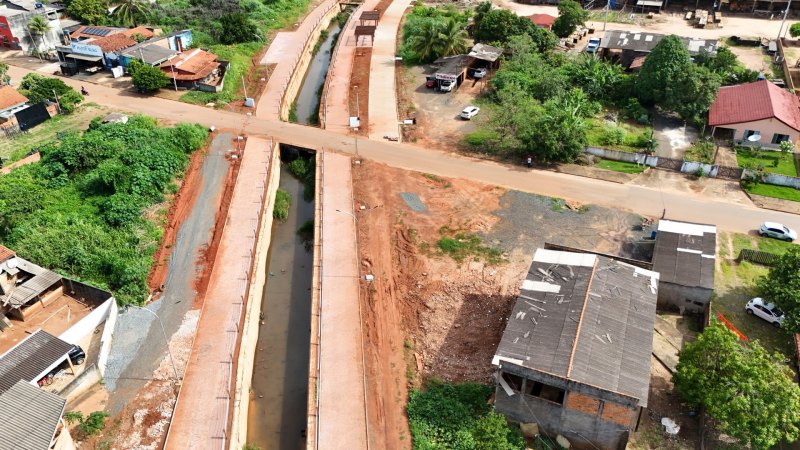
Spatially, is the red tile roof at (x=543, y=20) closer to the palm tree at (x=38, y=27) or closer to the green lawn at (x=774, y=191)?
the green lawn at (x=774, y=191)

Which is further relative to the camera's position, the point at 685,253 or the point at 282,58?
the point at 282,58

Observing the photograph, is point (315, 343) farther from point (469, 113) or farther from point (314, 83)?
point (314, 83)

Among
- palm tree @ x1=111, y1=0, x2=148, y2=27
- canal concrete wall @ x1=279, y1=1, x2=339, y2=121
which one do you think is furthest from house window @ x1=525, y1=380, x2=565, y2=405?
palm tree @ x1=111, y1=0, x2=148, y2=27

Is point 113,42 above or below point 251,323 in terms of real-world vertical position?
above

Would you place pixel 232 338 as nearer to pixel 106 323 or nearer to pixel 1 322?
pixel 106 323

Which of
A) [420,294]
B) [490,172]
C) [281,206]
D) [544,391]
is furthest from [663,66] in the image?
[544,391]

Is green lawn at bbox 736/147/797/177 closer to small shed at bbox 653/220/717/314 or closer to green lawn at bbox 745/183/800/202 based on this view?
green lawn at bbox 745/183/800/202

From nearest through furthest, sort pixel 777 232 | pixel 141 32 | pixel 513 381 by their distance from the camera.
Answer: pixel 513 381, pixel 777 232, pixel 141 32
